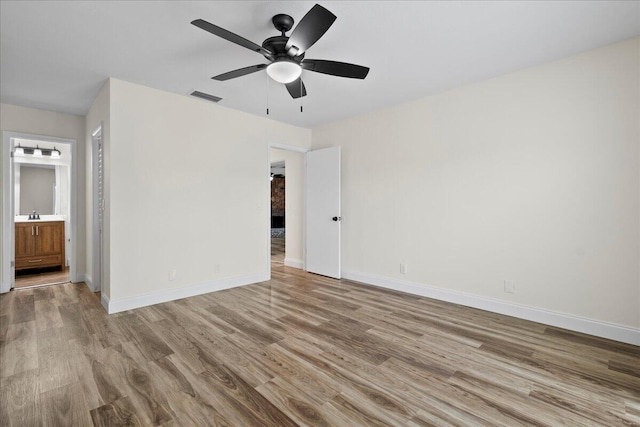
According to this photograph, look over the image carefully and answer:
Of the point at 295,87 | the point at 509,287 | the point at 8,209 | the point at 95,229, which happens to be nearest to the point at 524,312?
the point at 509,287

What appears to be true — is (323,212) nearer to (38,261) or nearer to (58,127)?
(58,127)

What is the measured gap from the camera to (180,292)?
3.75 meters

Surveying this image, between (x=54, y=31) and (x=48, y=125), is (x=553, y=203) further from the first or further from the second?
(x=48, y=125)

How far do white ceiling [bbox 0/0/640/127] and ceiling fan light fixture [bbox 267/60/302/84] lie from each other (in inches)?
13.8

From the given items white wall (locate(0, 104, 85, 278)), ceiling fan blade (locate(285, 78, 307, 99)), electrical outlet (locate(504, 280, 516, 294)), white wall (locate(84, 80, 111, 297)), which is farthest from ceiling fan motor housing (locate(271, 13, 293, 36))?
white wall (locate(0, 104, 85, 278))

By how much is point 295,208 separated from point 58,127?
3.87 metres

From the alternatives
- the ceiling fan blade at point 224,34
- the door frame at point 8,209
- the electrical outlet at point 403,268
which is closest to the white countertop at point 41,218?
the door frame at point 8,209

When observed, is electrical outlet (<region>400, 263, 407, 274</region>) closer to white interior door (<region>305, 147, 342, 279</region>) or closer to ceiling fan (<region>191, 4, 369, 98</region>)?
white interior door (<region>305, 147, 342, 279</region>)

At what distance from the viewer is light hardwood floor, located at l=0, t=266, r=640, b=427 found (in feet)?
5.49

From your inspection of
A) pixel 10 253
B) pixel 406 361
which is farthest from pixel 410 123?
pixel 10 253

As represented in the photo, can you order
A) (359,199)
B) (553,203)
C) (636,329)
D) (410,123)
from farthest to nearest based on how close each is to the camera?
(359,199)
(410,123)
(553,203)
(636,329)

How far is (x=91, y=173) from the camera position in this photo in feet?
13.9

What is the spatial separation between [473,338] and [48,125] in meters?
6.03

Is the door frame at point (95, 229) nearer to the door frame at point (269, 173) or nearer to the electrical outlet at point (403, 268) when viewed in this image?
the door frame at point (269, 173)
